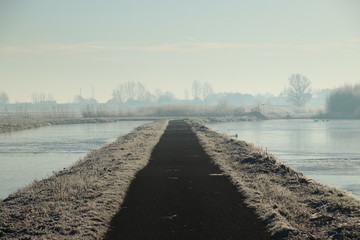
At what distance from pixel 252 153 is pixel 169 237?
16.8 meters

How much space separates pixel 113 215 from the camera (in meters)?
12.7

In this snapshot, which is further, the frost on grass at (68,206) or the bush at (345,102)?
the bush at (345,102)

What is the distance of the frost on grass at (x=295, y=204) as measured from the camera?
10594 mm

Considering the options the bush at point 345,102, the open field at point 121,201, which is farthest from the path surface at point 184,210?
the bush at point 345,102

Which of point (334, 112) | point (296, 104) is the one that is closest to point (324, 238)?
point (334, 112)

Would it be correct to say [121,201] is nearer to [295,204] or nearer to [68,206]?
[68,206]

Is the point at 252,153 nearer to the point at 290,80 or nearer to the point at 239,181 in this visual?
the point at 239,181

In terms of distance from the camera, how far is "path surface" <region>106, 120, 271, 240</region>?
10.8m

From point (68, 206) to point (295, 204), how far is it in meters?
6.03

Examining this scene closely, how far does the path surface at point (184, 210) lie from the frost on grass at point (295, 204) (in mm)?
390

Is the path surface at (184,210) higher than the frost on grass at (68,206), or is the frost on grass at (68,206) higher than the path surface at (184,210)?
the frost on grass at (68,206)

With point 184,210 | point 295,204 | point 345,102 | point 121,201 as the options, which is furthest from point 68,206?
point 345,102

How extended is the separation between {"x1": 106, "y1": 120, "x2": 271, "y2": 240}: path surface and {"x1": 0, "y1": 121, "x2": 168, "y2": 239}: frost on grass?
42 cm

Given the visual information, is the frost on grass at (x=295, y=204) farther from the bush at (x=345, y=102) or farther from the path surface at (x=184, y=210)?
the bush at (x=345, y=102)
